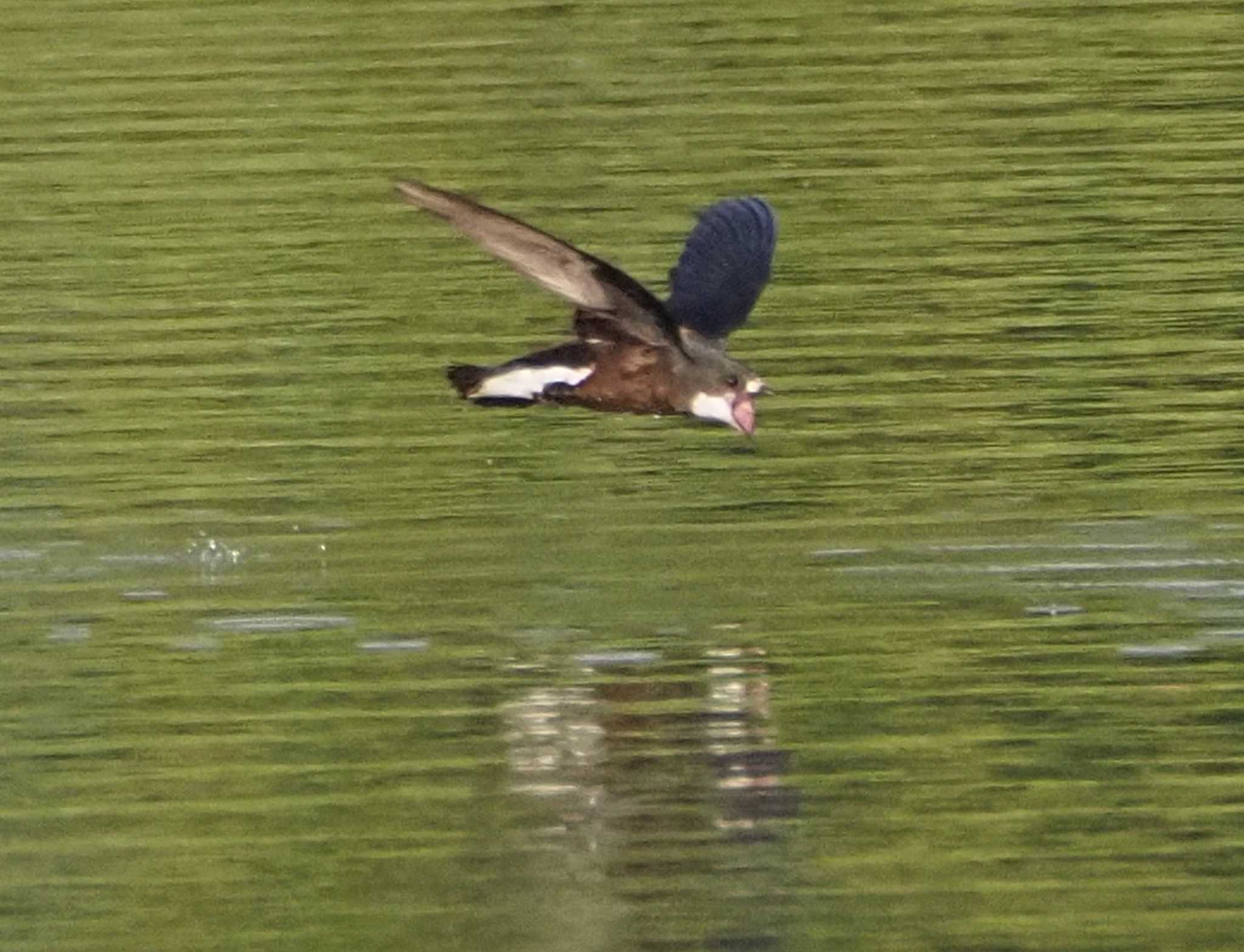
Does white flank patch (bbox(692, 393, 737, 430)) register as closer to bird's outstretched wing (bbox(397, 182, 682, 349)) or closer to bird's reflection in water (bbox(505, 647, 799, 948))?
bird's outstretched wing (bbox(397, 182, 682, 349))

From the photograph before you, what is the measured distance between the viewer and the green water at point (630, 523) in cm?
835

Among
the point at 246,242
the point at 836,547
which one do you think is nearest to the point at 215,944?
the point at 836,547

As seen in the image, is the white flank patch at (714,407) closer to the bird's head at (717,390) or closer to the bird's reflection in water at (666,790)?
the bird's head at (717,390)

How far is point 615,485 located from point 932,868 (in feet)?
12.6

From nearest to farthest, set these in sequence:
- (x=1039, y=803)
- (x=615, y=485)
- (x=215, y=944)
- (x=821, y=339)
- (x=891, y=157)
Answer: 1. (x=215, y=944)
2. (x=1039, y=803)
3. (x=615, y=485)
4. (x=821, y=339)
5. (x=891, y=157)

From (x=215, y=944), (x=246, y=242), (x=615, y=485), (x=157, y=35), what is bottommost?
(x=215, y=944)

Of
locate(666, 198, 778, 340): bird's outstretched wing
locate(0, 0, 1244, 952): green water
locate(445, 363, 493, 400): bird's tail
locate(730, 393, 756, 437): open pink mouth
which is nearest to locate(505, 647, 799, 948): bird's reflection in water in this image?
locate(0, 0, 1244, 952): green water

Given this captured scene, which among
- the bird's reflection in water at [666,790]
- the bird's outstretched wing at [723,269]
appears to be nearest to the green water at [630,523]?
the bird's reflection in water at [666,790]

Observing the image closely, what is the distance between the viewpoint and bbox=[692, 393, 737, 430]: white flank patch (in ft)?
32.9

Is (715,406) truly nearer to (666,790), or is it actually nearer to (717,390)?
(717,390)

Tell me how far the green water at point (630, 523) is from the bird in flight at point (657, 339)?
69 cm

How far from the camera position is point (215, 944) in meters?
7.94

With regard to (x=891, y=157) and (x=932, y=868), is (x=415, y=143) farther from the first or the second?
(x=932, y=868)

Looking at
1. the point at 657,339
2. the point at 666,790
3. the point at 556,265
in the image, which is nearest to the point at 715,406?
the point at 657,339
